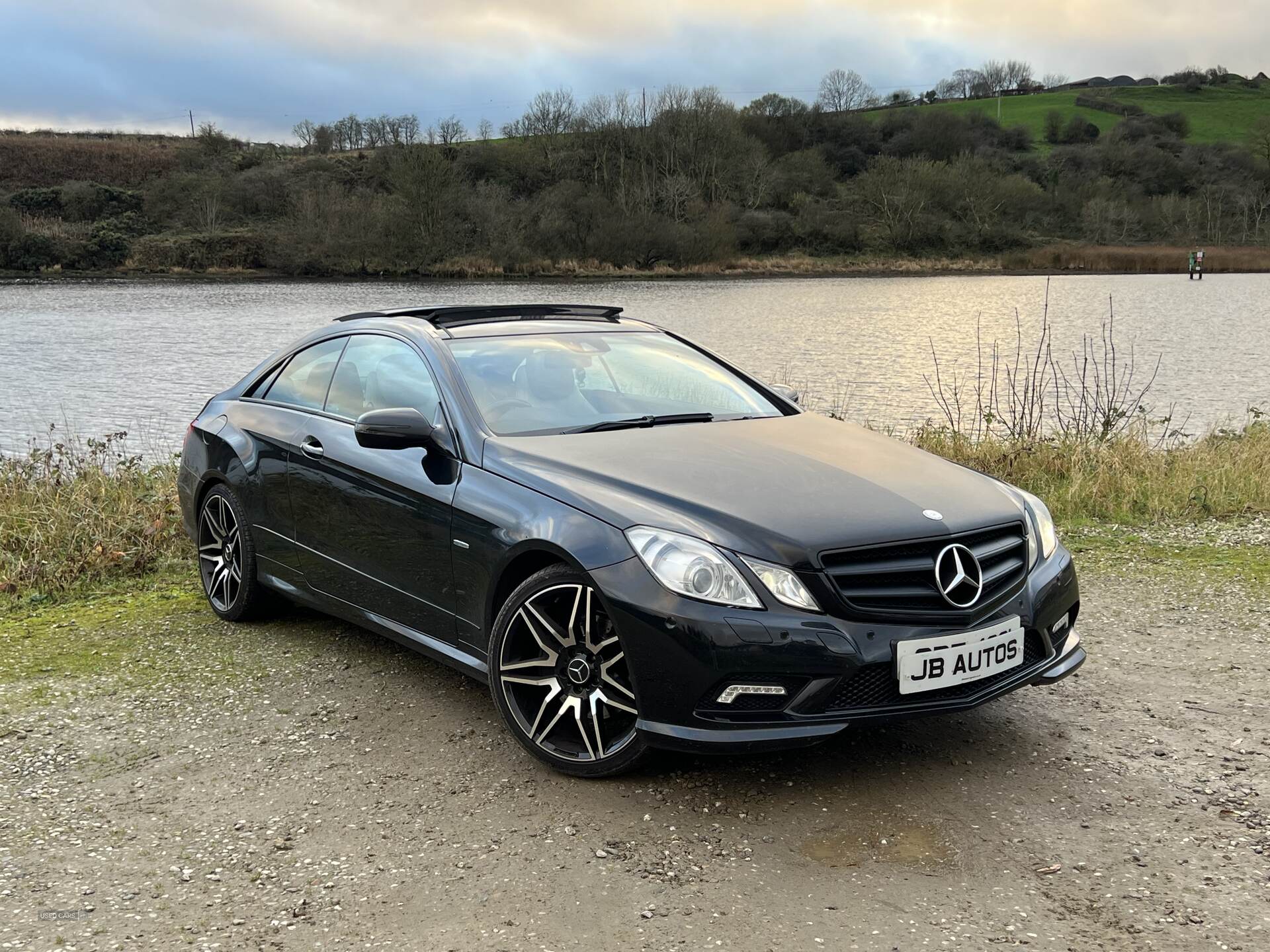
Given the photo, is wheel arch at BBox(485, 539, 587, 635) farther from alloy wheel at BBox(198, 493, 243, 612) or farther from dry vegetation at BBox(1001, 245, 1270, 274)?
dry vegetation at BBox(1001, 245, 1270, 274)

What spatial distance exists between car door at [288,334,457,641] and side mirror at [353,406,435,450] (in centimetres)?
11

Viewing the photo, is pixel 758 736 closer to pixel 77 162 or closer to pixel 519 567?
pixel 519 567

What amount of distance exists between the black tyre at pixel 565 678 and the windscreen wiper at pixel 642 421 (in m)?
0.85

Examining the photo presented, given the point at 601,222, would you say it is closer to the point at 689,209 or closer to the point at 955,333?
the point at 689,209

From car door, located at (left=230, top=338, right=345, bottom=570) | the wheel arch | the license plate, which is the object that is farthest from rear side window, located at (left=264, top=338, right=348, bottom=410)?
the license plate

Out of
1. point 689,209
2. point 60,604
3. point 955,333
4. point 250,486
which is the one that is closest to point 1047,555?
point 250,486

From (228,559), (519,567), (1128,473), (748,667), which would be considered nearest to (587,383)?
(519,567)

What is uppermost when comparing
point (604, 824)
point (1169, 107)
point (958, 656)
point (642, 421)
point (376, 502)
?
point (1169, 107)

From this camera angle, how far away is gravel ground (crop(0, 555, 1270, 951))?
9.50 feet

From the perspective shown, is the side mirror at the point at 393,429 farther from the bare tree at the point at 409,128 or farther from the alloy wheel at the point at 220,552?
the bare tree at the point at 409,128

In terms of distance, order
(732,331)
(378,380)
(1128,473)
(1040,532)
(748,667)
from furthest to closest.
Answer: (732,331), (1128,473), (378,380), (1040,532), (748,667)

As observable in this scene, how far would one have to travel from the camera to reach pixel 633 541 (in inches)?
137

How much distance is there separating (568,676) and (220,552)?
2.91m

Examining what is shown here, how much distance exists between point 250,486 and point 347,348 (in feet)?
2.84
